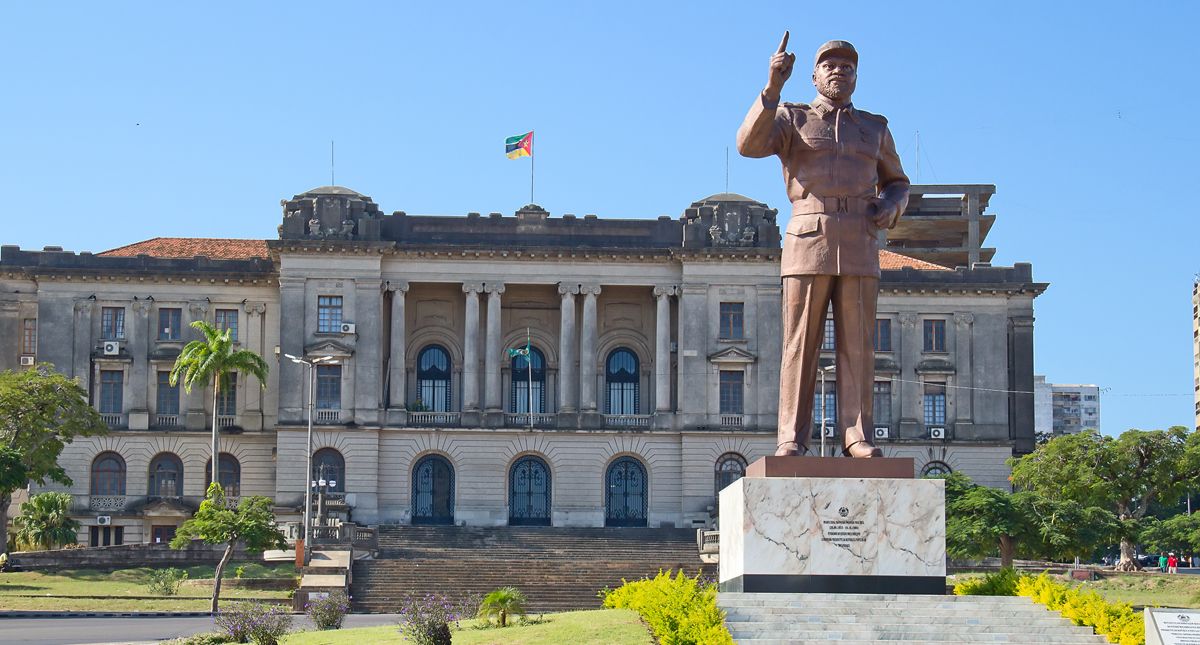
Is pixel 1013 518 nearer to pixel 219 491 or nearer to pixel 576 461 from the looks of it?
pixel 576 461

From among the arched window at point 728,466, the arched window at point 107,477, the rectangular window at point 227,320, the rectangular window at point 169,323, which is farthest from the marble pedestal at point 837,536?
the rectangular window at point 169,323

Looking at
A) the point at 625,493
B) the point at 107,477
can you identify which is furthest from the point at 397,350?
the point at 107,477

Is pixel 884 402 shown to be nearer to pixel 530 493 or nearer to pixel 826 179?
pixel 530 493

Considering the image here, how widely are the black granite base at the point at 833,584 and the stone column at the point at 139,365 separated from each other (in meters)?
53.0

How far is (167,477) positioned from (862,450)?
173ft

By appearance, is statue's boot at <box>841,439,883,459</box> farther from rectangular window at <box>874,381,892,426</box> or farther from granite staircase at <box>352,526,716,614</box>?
rectangular window at <box>874,381,892,426</box>

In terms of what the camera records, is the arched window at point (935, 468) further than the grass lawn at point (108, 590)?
Yes

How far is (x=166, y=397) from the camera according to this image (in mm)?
73250

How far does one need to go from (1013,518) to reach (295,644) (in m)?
34.3

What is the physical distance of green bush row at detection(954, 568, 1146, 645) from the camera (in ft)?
71.6

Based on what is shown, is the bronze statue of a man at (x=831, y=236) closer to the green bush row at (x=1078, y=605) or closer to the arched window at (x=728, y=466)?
the green bush row at (x=1078, y=605)

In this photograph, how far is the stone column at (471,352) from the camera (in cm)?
7094

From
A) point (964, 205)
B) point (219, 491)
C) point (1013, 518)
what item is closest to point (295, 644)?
point (1013, 518)

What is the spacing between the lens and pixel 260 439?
72.8 metres
